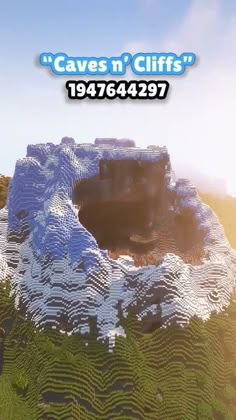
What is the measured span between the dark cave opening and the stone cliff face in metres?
0.07

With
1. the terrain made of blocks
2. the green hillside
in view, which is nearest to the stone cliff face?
the terrain made of blocks

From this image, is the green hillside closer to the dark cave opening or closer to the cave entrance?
the dark cave opening

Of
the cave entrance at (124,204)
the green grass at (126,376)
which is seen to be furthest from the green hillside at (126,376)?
the cave entrance at (124,204)

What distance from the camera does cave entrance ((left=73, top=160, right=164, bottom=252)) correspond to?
112 feet

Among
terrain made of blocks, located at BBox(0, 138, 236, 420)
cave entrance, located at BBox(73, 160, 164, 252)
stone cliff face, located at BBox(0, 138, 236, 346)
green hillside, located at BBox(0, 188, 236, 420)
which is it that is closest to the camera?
green hillside, located at BBox(0, 188, 236, 420)

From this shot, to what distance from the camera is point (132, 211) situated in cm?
3591

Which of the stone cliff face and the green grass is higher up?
the stone cliff face

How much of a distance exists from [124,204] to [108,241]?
120 inches

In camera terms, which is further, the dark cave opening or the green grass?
the dark cave opening

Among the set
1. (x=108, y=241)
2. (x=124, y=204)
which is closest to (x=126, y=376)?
(x=108, y=241)

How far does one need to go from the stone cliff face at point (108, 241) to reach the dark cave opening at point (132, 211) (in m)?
0.07

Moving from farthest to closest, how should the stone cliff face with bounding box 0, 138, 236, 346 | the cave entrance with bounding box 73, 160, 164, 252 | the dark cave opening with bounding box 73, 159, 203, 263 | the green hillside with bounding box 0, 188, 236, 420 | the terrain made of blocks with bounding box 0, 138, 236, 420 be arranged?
the cave entrance with bounding box 73, 160, 164, 252
the dark cave opening with bounding box 73, 159, 203, 263
the stone cliff face with bounding box 0, 138, 236, 346
the terrain made of blocks with bounding box 0, 138, 236, 420
the green hillside with bounding box 0, 188, 236, 420

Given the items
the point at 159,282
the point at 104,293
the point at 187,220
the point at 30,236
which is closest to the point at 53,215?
the point at 30,236

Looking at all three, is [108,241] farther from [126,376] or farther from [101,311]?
[126,376]
